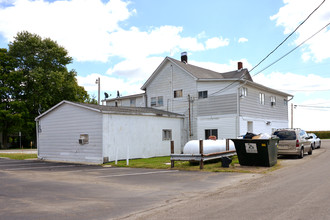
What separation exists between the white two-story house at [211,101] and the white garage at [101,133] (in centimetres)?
243

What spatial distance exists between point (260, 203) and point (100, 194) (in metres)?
4.57

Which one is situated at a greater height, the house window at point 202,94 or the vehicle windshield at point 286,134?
the house window at point 202,94

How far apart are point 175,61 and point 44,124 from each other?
12.7 m

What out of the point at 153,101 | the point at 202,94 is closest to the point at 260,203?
the point at 202,94

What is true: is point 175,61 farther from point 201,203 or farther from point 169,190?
point 201,203

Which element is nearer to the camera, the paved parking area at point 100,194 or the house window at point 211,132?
the paved parking area at point 100,194

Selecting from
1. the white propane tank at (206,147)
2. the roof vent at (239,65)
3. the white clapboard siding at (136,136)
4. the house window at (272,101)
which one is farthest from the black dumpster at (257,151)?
the roof vent at (239,65)

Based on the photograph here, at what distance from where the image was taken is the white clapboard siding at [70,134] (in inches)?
765

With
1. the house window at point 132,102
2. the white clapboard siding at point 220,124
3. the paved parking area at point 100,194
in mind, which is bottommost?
the paved parking area at point 100,194

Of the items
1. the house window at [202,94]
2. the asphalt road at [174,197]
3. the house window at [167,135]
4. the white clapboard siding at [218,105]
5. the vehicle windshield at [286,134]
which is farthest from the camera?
the house window at [202,94]

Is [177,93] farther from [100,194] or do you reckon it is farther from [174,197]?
[174,197]

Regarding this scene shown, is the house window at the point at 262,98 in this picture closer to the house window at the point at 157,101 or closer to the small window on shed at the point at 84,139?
the house window at the point at 157,101

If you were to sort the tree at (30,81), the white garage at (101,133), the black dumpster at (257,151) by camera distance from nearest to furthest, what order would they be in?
the black dumpster at (257,151) < the white garage at (101,133) < the tree at (30,81)

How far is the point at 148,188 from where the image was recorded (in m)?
9.61
